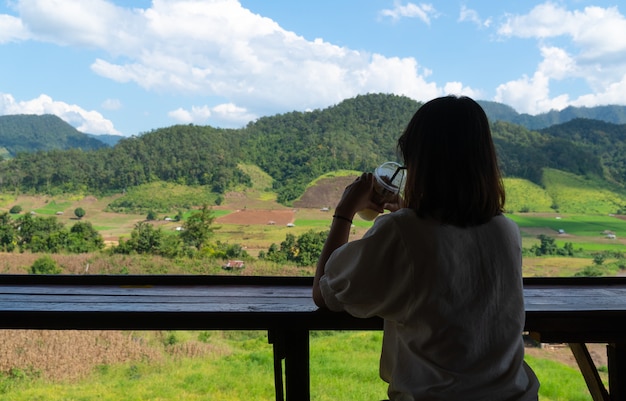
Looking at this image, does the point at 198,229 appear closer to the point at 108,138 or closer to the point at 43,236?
the point at 43,236

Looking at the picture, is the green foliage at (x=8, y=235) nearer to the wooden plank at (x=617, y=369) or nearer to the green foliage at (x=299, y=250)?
the green foliage at (x=299, y=250)

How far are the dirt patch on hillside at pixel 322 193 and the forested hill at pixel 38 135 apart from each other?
8.52 ft

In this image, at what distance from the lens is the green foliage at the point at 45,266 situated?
11.4 ft

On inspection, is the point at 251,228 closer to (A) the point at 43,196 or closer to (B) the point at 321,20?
(B) the point at 321,20

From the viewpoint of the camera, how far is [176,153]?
5441 mm

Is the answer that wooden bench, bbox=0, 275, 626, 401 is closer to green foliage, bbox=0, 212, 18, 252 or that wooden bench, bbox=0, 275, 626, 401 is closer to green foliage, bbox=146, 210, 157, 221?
green foliage, bbox=0, 212, 18, 252

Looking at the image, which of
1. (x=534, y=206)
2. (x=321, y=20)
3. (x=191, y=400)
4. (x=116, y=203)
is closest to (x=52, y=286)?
(x=191, y=400)

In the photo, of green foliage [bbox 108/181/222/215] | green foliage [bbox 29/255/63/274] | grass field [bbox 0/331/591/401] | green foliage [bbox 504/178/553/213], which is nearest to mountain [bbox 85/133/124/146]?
green foliage [bbox 108/181/222/215]

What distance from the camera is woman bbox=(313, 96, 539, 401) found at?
33.6 inches

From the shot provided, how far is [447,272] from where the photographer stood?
0.86 m

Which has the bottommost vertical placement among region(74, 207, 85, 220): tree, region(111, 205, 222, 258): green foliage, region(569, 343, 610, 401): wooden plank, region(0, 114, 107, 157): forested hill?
region(569, 343, 610, 401): wooden plank

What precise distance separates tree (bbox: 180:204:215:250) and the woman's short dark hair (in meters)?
2.98

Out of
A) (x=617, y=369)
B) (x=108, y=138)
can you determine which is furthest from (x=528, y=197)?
(x=108, y=138)

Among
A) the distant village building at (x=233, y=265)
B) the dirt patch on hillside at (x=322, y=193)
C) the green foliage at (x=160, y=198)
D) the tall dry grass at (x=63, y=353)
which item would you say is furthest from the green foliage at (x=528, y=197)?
the tall dry grass at (x=63, y=353)
